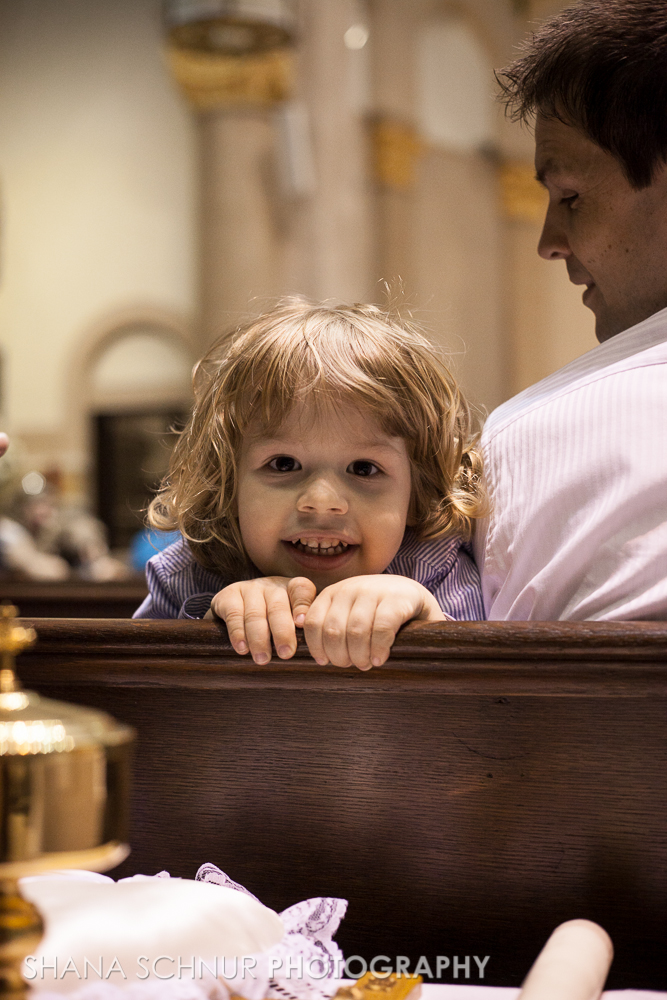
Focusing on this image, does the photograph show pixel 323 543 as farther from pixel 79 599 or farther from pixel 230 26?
pixel 230 26

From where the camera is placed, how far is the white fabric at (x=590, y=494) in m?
1.25

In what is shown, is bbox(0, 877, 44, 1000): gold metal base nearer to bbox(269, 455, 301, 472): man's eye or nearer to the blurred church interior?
bbox(269, 455, 301, 472): man's eye

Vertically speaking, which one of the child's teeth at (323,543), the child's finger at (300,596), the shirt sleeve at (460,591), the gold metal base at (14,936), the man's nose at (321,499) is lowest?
the gold metal base at (14,936)

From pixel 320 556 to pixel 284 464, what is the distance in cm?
15

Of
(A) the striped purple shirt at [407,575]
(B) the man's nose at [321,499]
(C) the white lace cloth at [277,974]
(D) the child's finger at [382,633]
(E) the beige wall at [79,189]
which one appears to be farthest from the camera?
(E) the beige wall at [79,189]

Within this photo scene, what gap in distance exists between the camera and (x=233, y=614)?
124 centimetres

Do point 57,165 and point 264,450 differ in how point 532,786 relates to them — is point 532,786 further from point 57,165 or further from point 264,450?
point 57,165

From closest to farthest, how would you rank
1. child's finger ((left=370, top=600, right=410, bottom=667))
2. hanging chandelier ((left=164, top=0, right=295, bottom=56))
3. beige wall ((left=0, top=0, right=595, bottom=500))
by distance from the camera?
child's finger ((left=370, top=600, right=410, bottom=667)), hanging chandelier ((left=164, top=0, right=295, bottom=56)), beige wall ((left=0, top=0, right=595, bottom=500))

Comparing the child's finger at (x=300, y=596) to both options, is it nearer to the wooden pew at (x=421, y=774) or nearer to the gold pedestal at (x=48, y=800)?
the wooden pew at (x=421, y=774)

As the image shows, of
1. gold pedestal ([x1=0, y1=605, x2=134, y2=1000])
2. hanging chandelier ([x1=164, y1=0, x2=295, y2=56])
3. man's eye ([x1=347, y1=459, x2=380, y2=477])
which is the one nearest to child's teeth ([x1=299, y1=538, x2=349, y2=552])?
man's eye ([x1=347, y1=459, x2=380, y2=477])

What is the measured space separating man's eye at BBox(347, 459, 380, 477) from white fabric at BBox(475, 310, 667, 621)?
202mm

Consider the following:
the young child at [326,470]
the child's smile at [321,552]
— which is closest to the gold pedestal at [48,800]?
the young child at [326,470]

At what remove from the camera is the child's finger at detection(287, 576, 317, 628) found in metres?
1.25

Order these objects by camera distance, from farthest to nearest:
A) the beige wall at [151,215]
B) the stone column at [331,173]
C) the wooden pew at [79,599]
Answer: the beige wall at [151,215]
the stone column at [331,173]
the wooden pew at [79,599]
